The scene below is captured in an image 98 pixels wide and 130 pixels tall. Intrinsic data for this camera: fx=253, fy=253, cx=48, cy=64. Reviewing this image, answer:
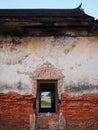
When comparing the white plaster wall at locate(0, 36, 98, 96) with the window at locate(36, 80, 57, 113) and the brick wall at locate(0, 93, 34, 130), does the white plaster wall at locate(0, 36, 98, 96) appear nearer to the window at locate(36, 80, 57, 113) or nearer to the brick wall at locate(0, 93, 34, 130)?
the brick wall at locate(0, 93, 34, 130)

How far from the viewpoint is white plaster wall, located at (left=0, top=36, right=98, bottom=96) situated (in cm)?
797

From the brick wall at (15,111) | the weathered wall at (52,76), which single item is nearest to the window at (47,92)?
the weathered wall at (52,76)

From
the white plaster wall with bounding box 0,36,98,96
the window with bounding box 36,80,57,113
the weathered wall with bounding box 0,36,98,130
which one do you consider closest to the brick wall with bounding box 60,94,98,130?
the weathered wall with bounding box 0,36,98,130

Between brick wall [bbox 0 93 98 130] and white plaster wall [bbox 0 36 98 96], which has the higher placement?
white plaster wall [bbox 0 36 98 96]

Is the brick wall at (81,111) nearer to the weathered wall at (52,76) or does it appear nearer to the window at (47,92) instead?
the weathered wall at (52,76)

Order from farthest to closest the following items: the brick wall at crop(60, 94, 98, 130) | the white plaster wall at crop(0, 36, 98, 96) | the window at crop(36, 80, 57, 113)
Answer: the window at crop(36, 80, 57, 113) → the white plaster wall at crop(0, 36, 98, 96) → the brick wall at crop(60, 94, 98, 130)

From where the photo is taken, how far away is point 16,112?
25.6 ft

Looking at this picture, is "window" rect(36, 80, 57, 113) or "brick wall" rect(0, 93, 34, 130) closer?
"brick wall" rect(0, 93, 34, 130)

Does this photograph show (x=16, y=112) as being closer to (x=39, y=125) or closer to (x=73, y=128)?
(x=39, y=125)

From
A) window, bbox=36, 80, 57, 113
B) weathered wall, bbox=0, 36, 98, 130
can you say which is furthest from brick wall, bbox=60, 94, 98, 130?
window, bbox=36, 80, 57, 113

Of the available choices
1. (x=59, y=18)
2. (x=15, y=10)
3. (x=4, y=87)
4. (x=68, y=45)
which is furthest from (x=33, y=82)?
(x=15, y=10)

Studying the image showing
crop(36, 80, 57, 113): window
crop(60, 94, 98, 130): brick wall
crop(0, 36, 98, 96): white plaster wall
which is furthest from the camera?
crop(36, 80, 57, 113): window

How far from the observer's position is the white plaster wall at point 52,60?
7.97m

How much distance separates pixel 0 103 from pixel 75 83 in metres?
2.42
